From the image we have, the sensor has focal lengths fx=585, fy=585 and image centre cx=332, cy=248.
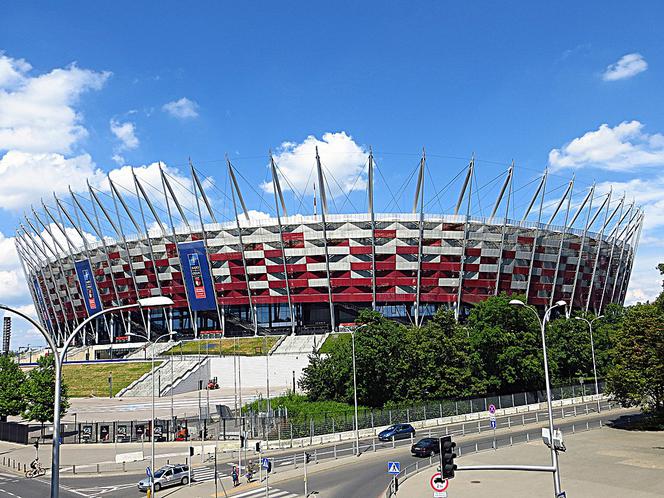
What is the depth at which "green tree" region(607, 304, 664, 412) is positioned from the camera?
45.4m

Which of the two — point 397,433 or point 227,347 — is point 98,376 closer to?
point 227,347

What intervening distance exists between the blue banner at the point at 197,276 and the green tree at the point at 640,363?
73144 mm

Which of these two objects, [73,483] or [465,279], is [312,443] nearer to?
[73,483]

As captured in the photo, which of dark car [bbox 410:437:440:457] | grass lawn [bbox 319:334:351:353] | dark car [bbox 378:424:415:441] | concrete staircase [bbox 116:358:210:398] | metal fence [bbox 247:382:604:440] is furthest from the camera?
grass lawn [bbox 319:334:351:353]

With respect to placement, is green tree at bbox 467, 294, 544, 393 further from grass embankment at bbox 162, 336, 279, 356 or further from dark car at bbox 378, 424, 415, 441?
grass embankment at bbox 162, 336, 279, 356

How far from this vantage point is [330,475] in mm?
34406

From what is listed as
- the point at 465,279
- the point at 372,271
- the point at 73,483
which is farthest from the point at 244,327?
the point at 73,483

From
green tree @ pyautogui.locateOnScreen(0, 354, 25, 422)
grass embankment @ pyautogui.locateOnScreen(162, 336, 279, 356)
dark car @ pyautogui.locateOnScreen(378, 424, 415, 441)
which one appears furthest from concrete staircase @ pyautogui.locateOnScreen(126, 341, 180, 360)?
dark car @ pyautogui.locateOnScreen(378, 424, 415, 441)

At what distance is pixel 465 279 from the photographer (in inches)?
4129

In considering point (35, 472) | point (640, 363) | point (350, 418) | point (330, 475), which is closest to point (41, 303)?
point (35, 472)

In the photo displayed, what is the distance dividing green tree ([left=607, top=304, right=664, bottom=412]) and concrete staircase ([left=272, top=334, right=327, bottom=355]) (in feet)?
153

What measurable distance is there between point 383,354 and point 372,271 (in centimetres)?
4757

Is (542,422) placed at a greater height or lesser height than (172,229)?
lesser

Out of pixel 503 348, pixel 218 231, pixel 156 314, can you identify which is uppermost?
pixel 218 231
